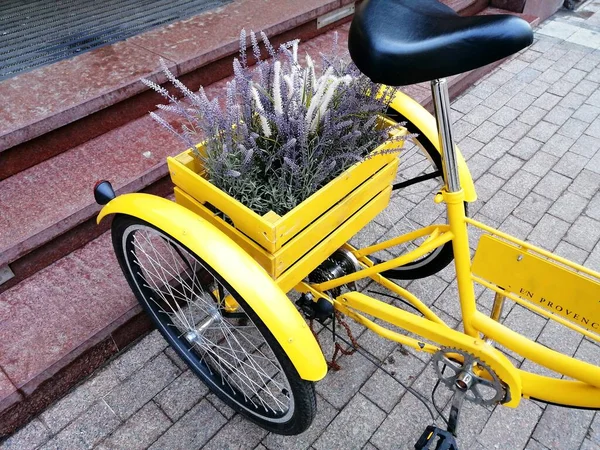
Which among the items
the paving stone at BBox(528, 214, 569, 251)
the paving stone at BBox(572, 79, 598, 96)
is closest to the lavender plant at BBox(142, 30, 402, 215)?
the paving stone at BBox(528, 214, 569, 251)

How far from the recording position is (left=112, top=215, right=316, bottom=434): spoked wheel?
5.56 ft

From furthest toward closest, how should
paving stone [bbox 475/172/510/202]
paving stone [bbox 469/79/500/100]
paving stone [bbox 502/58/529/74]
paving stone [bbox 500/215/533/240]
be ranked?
paving stone [bbox 502/58/529/74] → paving stone [bbox 469/79/500/100] → paving stone [bbox 475/172/510/202] → paving stone [bbox 500/215/533/240]

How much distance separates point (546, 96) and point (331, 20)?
179 centimetres

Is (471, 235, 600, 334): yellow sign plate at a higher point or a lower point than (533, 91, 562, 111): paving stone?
higher

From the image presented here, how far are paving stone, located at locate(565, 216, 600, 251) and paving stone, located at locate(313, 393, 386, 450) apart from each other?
152 cm

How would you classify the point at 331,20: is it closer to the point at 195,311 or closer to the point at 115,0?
the point at 115,0

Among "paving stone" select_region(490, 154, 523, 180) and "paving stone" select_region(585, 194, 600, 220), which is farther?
"paving stone" select_region(490, 154, 523, 180)

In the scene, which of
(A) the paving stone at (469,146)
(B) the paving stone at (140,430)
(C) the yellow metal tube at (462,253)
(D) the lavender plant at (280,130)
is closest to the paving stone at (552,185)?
(A) the paving stone at (469,146)

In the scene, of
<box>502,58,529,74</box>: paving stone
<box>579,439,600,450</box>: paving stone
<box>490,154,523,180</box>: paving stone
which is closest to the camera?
<box>579,439,600,450</box>: paving stone

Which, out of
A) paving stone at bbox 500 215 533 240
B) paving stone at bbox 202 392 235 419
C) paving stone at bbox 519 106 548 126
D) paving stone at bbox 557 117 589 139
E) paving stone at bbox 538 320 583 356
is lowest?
paving stone at bbox 557 117 589 139

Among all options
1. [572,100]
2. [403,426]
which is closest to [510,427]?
[403,426]

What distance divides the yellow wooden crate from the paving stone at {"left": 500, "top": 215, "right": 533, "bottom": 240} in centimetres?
125

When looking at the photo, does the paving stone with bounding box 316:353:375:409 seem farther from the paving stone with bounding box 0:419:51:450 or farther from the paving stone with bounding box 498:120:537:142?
the paving stone with bounding box 498:120:537:142

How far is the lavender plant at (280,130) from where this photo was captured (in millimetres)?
1456
